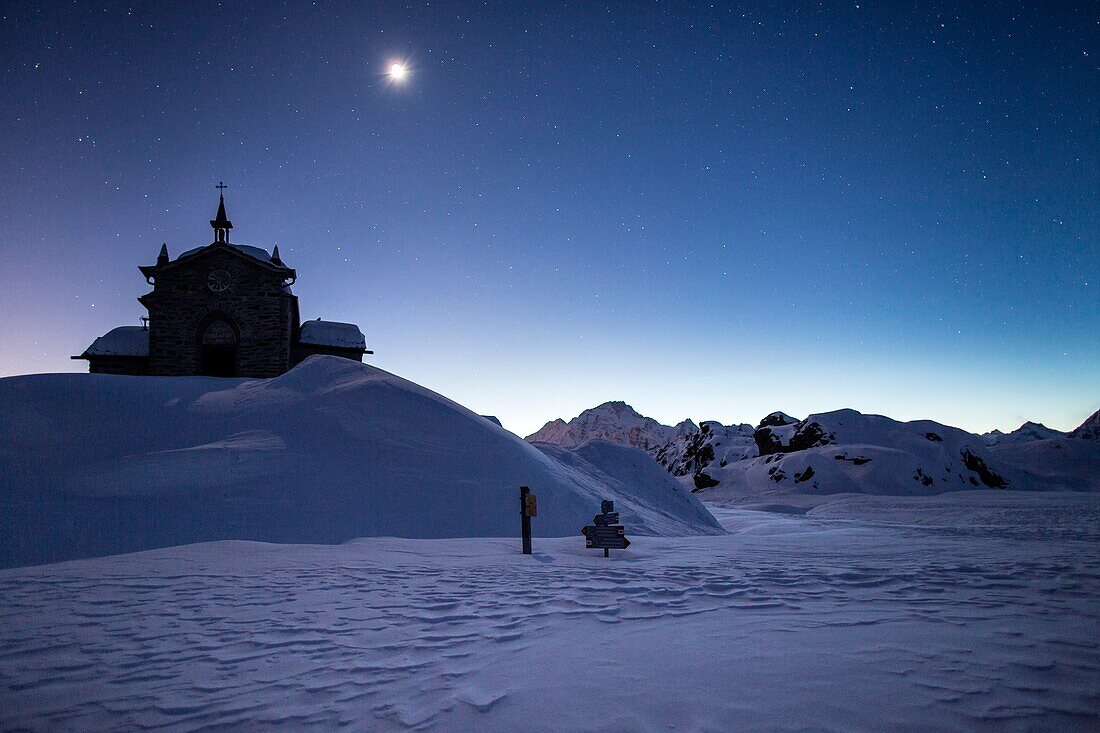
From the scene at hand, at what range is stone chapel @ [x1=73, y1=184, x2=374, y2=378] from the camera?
27.5 metres

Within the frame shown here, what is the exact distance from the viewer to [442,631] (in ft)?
15.0

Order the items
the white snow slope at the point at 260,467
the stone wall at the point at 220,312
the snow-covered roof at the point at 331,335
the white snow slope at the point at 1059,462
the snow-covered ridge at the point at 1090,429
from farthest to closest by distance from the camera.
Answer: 1. the snow-covered ridge at the point at 1090,429
2. the white snow slope at the point at 1059,462
3. the snow-covered roof at the point at 331,335
4. the stone wall at the point at 220,312
5. the white snow slope at the point at 260,467

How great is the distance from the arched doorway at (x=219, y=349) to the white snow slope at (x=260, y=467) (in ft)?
33.4

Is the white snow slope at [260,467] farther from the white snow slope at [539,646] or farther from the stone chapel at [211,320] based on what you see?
the stone chapel at [211,320]

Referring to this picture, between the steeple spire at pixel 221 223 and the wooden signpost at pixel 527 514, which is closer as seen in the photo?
the wooden signpost at pixel 527 514

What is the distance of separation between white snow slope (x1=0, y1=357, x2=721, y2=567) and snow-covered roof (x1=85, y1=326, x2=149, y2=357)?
14060 mm

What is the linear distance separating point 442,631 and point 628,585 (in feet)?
9.20

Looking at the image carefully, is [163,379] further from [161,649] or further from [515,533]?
[161,649]

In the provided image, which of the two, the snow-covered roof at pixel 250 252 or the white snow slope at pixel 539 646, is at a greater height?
the snow-covered roof at pixel 250 252

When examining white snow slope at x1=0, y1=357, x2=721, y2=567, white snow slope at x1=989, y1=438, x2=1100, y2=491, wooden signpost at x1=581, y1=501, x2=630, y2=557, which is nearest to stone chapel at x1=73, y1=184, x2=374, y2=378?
white snow slope at x1=0, y1=357, x2=721, y2=567

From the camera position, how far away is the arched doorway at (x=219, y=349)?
28047 millimetres

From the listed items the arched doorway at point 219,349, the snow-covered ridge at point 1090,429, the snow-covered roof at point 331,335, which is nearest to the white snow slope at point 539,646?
the arched doorway at point 219,349

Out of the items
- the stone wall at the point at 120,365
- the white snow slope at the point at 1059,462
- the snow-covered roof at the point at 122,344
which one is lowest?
the white snow slope at the point at 1059,462

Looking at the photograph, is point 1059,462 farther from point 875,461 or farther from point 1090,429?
point 1090,429
